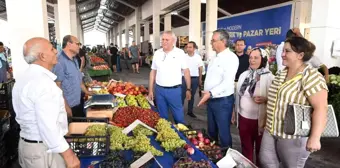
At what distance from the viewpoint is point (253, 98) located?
286 cm

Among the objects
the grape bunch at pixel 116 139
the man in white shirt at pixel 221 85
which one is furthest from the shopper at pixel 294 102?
the grape bunch at pixel 116 139

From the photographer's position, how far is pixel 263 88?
108 inches

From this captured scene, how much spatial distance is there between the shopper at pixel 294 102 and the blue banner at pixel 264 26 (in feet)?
34.7

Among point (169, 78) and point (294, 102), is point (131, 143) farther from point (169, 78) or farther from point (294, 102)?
point (169, 78)

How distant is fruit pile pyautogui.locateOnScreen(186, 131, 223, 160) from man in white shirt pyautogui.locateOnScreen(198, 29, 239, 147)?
0.30 meters

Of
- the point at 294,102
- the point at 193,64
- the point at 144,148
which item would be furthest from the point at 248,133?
the point at 193,64

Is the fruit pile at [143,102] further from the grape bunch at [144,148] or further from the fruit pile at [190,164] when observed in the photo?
the fruit pile at [190,164]

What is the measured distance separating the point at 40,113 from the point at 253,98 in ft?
6.61

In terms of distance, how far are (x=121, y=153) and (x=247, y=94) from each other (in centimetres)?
146

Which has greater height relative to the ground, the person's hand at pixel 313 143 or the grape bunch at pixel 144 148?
the person's hand at pixel 313 143

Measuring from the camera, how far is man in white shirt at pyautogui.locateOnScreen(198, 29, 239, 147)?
10.3 ft

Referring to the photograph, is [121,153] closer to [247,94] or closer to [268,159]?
[268,159]

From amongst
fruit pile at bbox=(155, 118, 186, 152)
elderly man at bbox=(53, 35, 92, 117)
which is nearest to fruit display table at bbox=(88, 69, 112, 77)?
elderly man at bbox=(53, 35, 92, 117)

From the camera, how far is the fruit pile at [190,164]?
6.90 feet
